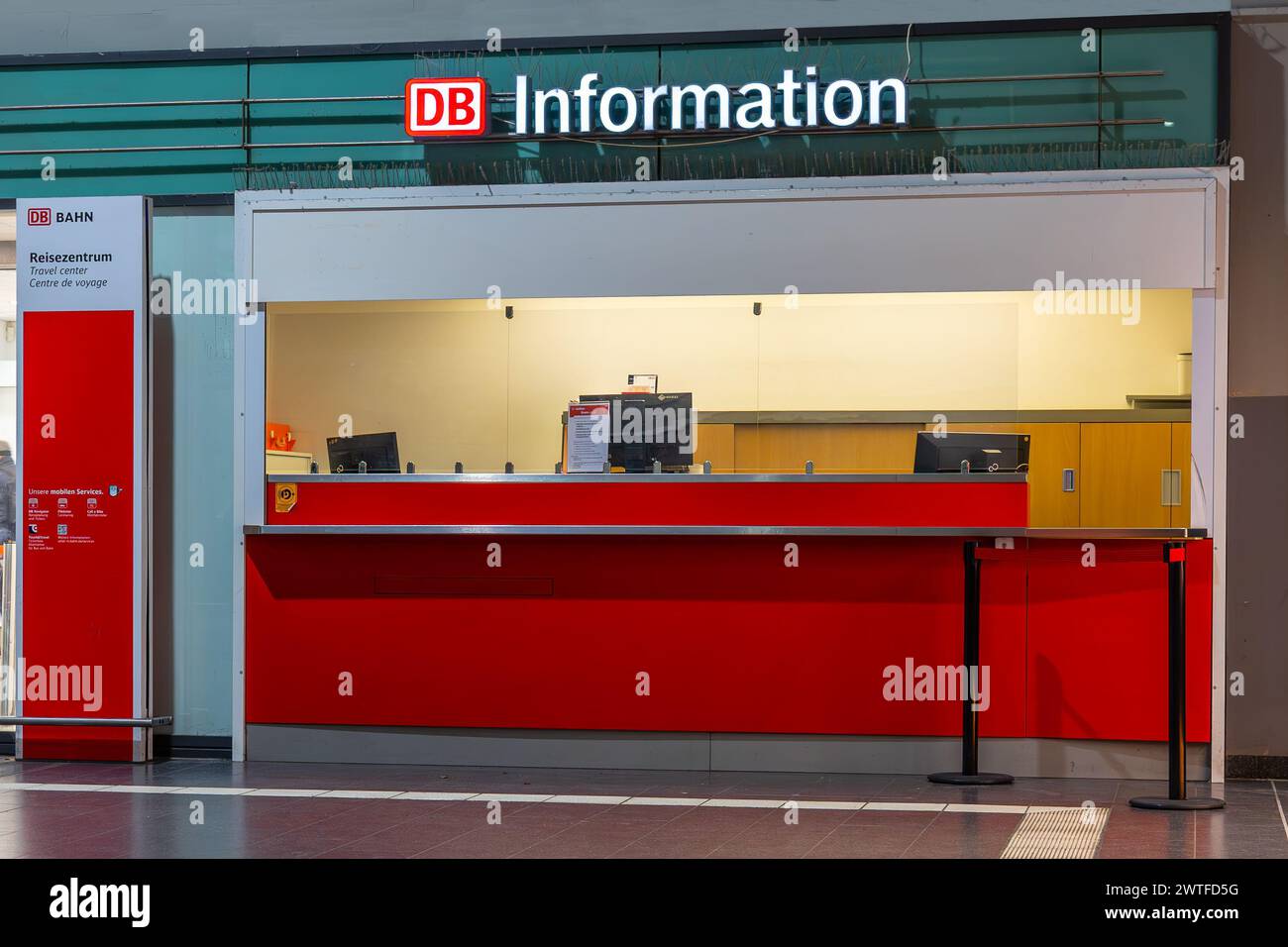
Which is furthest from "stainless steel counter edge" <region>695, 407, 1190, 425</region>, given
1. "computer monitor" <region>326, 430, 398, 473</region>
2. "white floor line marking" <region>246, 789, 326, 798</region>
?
"white floor line marking" <region>246, 789, 326, 798</region>

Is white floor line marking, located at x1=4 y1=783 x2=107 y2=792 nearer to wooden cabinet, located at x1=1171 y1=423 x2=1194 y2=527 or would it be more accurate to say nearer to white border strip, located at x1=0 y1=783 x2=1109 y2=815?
white border strip, located at x1=0 y1=783 x2=1109 y2=815

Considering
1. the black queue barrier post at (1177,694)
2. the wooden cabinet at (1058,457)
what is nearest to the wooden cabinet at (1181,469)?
the wooden cabinet at (1058,457)

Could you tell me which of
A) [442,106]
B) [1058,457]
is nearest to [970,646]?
[1058,457]

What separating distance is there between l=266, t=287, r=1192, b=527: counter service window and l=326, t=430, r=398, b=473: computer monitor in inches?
0.4

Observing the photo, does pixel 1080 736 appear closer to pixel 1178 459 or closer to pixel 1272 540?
pixel 1272 540

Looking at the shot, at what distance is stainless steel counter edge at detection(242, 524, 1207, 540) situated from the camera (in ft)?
23.0

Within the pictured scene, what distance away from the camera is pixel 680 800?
638cm

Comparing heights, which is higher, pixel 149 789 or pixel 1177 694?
pixel 1177 694

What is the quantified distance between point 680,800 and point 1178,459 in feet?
12.0

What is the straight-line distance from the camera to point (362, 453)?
7.86m

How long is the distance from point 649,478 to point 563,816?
1.99 m

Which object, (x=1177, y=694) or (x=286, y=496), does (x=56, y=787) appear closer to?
(x=286, y=496)

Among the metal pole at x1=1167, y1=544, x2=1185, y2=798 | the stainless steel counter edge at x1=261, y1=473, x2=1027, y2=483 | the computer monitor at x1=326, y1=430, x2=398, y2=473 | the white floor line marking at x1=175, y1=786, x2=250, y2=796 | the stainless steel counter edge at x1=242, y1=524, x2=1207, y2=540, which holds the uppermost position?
the computer monitor at x1=326, y1=430, x2=398, y2=473
